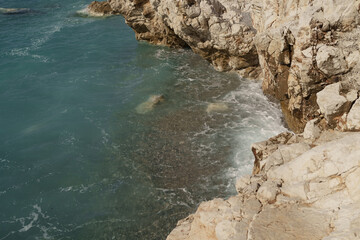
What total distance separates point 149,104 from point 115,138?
528cm

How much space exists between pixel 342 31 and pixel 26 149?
23066mm

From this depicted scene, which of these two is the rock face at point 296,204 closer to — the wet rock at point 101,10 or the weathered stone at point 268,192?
the weathered stone at point 268,192

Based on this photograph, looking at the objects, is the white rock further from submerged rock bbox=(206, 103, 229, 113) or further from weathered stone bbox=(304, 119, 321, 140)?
submerged rock bbox=(206, 103, 229, 113)

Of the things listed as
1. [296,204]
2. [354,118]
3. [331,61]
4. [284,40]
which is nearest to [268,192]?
[296,204]

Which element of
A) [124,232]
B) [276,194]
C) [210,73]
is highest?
[276,194]

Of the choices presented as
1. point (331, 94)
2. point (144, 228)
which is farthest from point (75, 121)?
point (331, 94)

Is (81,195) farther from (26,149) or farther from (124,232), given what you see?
(26,149)

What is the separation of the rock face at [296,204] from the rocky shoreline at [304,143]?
0.03m

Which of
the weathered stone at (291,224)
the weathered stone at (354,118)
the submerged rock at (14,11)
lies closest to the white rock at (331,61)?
the weathered stone at (354,118)

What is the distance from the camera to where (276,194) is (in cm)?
1209

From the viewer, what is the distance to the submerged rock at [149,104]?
1162 inches

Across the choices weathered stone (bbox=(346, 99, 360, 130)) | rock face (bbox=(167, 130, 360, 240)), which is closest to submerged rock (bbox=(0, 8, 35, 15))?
rock face (bbox=(167, 130, 360, 240))

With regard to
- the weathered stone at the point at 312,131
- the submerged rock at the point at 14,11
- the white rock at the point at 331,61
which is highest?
the white rock at the point at 331,61

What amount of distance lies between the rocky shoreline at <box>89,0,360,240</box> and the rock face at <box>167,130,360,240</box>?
0.10 ft
